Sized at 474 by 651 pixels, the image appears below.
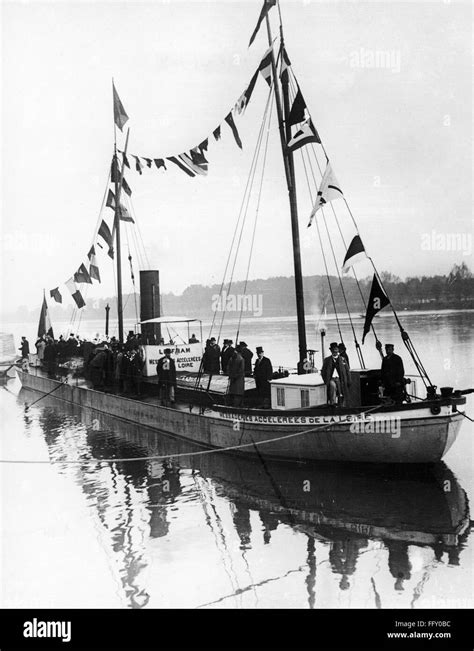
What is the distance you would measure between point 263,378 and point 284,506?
13.9 feet

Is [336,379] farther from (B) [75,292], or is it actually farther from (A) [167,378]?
(B) [75,292]

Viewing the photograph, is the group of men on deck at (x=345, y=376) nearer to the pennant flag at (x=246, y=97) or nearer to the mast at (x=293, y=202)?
the mast at (x=293, y=202)

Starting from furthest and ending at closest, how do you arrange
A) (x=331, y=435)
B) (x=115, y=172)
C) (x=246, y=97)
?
(x=115, y=172)
(x=246, y=97)
(x=331, y=435)

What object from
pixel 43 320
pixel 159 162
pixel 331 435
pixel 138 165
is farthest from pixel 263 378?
pixel 43 320

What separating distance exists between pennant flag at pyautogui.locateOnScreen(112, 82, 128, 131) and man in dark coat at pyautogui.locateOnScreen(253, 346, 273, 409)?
1450cm

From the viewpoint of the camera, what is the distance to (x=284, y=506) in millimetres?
10734

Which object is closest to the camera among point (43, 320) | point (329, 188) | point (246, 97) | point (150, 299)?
point (329, 188)

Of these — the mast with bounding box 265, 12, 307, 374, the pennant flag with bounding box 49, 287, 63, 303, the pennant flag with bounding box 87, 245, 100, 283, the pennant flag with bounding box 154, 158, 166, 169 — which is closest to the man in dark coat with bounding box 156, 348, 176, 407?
the mast with bounding box 265, 12, 307, 374

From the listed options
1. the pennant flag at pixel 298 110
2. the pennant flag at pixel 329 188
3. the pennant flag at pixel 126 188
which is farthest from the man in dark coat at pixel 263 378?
the pennant flag at pixel 126 188

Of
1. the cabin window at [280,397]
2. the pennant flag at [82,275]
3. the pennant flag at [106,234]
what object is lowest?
the cabin window at [280,397]

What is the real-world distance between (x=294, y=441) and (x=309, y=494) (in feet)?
5.35

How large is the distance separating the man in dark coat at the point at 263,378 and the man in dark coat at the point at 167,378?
9.75 feet

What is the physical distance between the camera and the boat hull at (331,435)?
11.4 m
